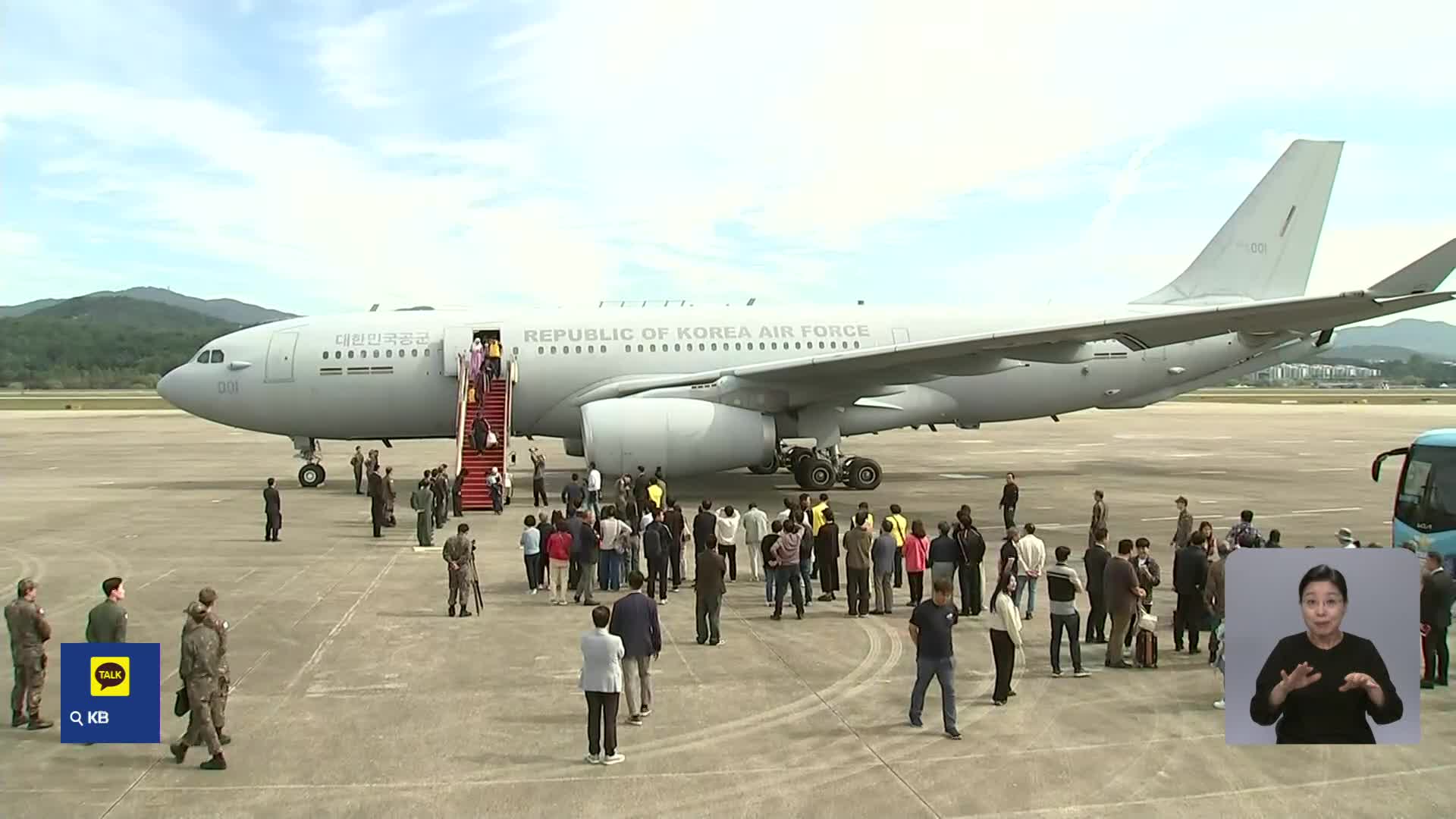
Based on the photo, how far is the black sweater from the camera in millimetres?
5578

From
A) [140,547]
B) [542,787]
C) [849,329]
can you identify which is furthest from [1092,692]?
[849,329]

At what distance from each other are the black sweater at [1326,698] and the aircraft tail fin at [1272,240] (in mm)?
23349

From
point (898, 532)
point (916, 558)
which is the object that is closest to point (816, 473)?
point (898, 532)

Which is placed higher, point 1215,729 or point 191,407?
point 191,407

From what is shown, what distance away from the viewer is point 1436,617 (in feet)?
28.3

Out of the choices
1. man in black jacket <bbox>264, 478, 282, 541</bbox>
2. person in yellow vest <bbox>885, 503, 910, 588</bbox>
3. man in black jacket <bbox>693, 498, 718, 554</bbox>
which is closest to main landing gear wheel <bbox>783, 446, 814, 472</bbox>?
person in yellow vest <bbox>885, 503, 910, 588</bbox>

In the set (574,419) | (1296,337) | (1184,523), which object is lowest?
(1184,523)

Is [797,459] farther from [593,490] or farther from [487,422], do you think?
[487,422]

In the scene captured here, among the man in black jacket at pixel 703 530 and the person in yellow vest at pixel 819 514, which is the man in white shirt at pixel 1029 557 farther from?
the man in black jacket at pixel 703 530

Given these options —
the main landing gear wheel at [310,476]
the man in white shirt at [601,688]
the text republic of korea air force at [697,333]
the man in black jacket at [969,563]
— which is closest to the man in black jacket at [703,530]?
the man in black jacket at [969,563]

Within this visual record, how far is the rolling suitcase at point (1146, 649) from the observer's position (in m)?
9.52

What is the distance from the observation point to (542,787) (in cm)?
668

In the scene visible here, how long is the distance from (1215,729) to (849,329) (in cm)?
1799

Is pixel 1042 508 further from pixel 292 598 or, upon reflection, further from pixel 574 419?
pixel 292 598
